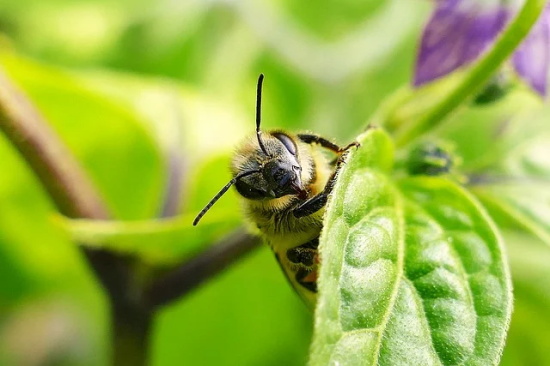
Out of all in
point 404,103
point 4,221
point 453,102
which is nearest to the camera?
point 453,102

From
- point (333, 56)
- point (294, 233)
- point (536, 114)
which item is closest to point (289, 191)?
point (294, 233)

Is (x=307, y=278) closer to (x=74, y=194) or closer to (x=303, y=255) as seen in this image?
(x=303, y=255)

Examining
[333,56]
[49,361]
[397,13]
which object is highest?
[397,13]

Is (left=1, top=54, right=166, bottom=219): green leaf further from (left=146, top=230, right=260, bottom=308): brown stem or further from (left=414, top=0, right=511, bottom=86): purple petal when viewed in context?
(left=414, top=0, right=511, bottom=86): purple petal

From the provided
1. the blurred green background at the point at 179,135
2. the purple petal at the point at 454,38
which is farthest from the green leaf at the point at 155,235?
the purple petal at the point at 454,38

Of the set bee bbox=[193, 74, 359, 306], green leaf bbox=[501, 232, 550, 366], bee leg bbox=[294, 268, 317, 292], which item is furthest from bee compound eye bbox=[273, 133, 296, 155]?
green leaf bbox=[501, 232, 550, 366]

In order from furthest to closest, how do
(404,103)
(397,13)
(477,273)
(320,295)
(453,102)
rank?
(397,13) → (404,103) → (453,102) → (477,273) → (320,295)

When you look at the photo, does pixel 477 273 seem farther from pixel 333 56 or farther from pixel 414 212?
pixel 333 56

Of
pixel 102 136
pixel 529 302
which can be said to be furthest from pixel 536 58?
pixel 102 136
